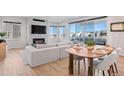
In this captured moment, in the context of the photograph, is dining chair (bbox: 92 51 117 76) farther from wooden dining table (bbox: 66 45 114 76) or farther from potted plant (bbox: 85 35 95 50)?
potted plant (bbox: 85 35 95 50)

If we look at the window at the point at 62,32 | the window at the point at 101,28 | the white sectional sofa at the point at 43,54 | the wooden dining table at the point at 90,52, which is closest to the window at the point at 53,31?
the window at the point at 62,32

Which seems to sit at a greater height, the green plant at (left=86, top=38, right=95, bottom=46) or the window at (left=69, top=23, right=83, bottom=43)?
the window at (left=69, top=23, right=83, bottom=43)

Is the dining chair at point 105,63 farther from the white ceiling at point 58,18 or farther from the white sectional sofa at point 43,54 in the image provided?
the white ceiling at point 58,18

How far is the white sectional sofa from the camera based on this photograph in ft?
6.08

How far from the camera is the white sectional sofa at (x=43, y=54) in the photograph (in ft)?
6.08

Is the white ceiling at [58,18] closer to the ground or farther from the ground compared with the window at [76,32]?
farther from the ground

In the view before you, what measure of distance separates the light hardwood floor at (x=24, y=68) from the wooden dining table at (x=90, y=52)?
3.3 inches

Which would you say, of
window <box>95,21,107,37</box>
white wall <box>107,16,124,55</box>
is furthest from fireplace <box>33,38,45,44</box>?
white wall <box>107,16,124,55</box>

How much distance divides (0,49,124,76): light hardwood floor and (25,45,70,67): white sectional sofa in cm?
8

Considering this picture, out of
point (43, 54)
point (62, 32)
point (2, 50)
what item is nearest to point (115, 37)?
point (62, 32)

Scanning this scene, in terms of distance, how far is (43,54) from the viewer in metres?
1.94

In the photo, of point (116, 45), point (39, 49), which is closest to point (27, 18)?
point (39, 49)
